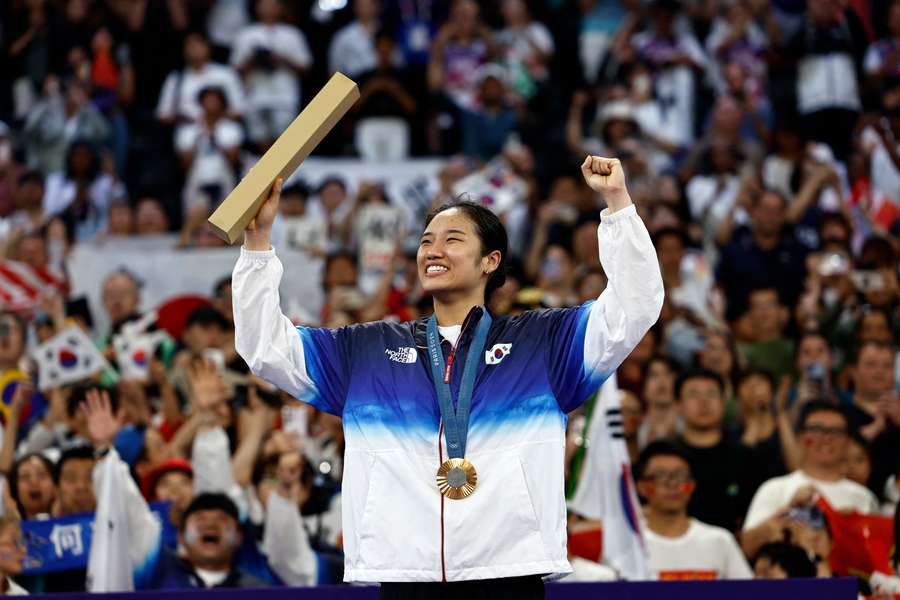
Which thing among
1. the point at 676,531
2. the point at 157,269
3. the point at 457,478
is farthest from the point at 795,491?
the point at 157,269

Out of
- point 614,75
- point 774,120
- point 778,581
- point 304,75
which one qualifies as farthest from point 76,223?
point 778,581

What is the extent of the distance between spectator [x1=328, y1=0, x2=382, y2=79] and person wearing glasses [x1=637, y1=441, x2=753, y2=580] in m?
8.70

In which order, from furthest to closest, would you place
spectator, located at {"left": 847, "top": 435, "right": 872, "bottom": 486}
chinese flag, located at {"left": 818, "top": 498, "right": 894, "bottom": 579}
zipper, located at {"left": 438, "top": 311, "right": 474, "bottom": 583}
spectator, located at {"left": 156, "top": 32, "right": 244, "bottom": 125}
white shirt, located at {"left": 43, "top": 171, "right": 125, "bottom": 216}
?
spectator, located at {"left": 156, "top": 32, "right": 244, "bottom": 125}, white shirt, located at {"left": 43, "top": 171, "right": 125, "bottom": 216}, spectator, located at {"left": 847, "top": 435, "right": 872, "bottom": 486}, chinese flag, located at {"left": 818, "top": 498, "right": 894, "bottom": 579}, zipper, located at {"left": 438, "top": 311, "right": 474, "bottom": 583}

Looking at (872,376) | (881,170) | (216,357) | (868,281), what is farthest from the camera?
(881,170)

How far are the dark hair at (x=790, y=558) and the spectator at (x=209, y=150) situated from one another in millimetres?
8035

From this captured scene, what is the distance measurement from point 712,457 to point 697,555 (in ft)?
4.37

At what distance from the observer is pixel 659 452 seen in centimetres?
936

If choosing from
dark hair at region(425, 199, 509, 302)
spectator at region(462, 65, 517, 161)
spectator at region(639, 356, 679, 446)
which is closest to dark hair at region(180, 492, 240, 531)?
spectator at region(639, 356, 679, 446)

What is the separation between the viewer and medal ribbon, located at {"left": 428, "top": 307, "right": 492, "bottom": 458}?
17.5 ft

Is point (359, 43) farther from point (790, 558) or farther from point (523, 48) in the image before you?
point (790, 558)

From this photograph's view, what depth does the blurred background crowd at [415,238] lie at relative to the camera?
9250mm

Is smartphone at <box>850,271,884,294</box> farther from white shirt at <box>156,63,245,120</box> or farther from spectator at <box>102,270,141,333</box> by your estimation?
white shirt at <box>156,63,245,120</box>

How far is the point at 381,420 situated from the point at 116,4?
13162 mm

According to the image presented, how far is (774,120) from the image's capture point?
16.5 m
